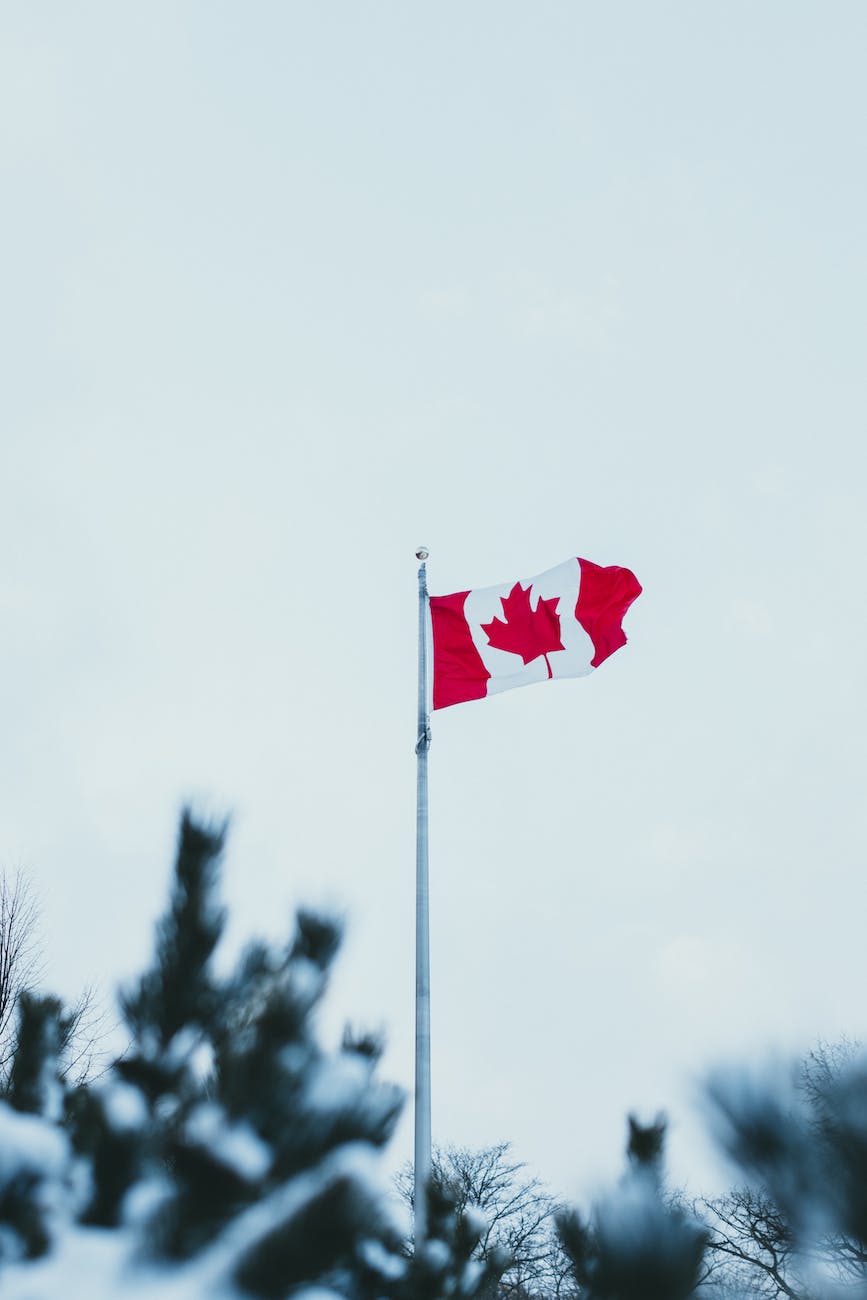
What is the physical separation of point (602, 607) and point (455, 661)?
189 centimetres

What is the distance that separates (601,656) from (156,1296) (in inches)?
512

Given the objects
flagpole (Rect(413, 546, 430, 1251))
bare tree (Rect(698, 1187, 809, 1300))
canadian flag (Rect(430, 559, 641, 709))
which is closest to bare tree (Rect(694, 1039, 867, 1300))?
bare tree (Rect(698, 1187, 809, 1300))

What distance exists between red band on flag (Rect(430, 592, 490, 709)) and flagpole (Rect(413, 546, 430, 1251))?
213 millimetres

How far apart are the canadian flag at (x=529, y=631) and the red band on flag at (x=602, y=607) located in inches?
0.5

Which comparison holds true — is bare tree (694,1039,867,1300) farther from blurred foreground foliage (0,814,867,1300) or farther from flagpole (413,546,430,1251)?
flagpole (413,546,430,1251)

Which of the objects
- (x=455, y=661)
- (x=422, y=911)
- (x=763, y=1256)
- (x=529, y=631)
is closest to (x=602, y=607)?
(x=529, y=631)

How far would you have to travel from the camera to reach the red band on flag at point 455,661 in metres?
14.0

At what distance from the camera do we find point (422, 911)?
1279 centimetres

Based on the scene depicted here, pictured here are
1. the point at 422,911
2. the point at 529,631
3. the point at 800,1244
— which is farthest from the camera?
the point at 529,631

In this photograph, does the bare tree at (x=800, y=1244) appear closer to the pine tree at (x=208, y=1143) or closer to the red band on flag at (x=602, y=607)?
the pine tree at (x=208, y=1143)

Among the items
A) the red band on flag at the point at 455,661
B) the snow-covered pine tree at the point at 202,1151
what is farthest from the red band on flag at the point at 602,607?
the snow-covered pine tree at the point at 202,1151

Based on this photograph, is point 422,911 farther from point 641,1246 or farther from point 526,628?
point 641,1246

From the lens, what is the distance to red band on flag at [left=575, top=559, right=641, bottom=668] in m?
14.1

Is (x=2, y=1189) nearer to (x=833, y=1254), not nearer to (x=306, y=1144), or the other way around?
(x=306, y=1144)
